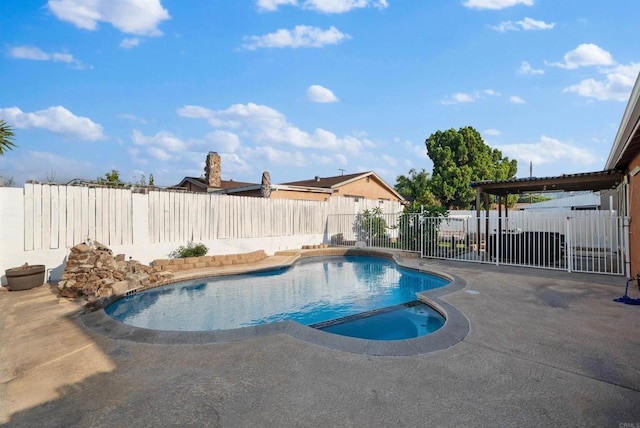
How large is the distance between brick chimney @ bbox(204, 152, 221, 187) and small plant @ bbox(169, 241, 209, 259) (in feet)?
34.2

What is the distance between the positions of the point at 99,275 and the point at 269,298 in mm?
3860

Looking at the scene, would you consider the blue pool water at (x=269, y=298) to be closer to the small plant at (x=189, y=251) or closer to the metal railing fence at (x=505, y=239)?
the small plant at (x=189, y=251)

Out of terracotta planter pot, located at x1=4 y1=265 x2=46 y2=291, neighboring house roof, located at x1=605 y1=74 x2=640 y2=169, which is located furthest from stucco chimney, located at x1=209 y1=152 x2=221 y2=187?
neighboring house roof, located at x1=605 y1=74 x2=640 y2=169

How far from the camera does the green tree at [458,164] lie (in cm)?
2798

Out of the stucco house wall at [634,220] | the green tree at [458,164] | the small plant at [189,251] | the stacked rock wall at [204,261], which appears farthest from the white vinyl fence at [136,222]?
the green tree at [458,164]

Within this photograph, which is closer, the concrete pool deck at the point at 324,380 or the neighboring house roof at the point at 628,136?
the concrete pool deck at the point at 324,380

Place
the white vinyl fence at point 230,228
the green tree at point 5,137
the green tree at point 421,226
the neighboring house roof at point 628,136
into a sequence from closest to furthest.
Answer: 1. the neighboring house roof at point 628,136
2. the white vinyl fence at point 230,228
3. the green tree at point 5,137
4. the green tree at point 421,226

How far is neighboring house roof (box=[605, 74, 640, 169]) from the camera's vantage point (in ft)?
15.0

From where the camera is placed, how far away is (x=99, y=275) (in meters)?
7.27

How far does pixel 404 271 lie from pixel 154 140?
809 inches

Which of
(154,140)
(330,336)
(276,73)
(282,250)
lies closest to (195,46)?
(276,73)

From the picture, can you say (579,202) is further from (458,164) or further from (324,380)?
(324,380)

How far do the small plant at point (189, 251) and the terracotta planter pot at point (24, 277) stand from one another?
146 inches

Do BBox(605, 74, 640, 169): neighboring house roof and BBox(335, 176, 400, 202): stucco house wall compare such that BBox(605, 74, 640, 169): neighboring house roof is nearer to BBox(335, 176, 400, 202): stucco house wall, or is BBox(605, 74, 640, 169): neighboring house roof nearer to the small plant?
the small plant
